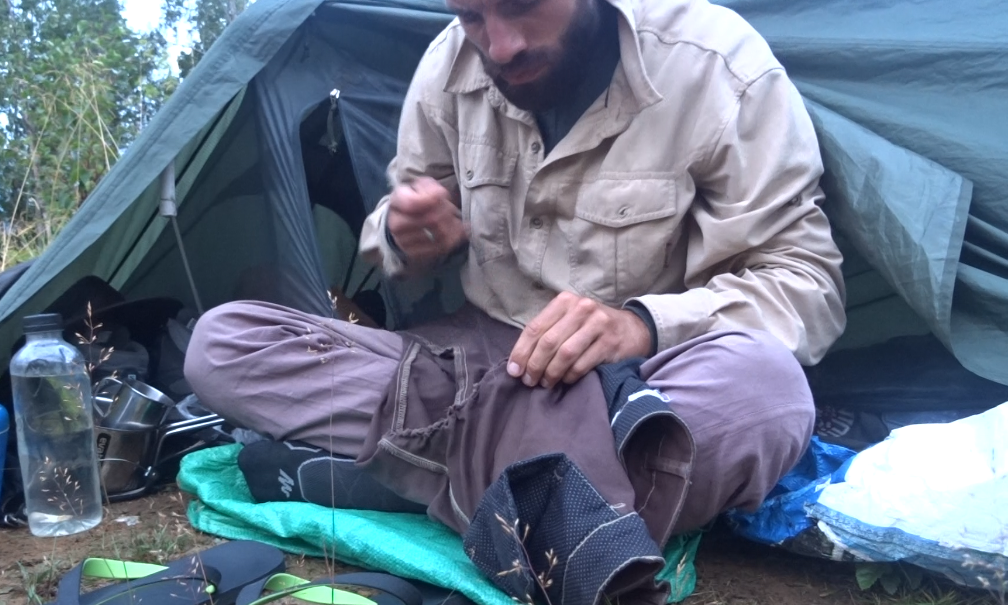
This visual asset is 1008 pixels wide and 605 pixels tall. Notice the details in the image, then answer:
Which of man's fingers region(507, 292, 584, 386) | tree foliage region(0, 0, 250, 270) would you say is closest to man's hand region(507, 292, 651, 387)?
man's fingers region(507, 292, 584, 386)

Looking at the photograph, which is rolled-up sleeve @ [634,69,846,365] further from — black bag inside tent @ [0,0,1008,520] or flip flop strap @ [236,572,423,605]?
flip flop strap @ [236,572,423,605]

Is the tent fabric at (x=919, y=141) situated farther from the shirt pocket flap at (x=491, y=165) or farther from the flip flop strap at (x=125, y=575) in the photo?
the flip flop strap at (x=125, y=575)

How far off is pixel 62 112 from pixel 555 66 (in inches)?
154

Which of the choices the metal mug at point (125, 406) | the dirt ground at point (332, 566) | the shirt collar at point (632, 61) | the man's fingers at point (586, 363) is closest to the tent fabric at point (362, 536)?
the dirt ground at point (332, 566)

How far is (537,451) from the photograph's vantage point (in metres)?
1.23

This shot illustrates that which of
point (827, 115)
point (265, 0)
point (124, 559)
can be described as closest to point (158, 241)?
point (265, 0)

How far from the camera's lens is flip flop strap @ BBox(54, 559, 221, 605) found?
4.23 feet

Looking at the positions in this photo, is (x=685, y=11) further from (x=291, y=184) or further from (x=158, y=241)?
(x=158, y=241)

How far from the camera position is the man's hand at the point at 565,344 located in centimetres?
129

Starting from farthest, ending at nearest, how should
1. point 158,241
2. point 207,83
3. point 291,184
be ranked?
point 158,241 → point 291,184 → point 207,83

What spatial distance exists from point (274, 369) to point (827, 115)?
1.12m

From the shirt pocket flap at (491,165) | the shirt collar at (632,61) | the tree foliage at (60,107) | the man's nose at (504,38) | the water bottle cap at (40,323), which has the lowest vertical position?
the tree foliage at (60,107)

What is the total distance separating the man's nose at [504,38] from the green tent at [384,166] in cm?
55

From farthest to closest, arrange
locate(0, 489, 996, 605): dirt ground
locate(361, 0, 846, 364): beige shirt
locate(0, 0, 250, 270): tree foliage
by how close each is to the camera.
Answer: locate(0, 0, 250, 270): tree foliage < locate(361, 0, 846, 364): beige shirt < locate(0, 489, 996, 605): dirt ground
